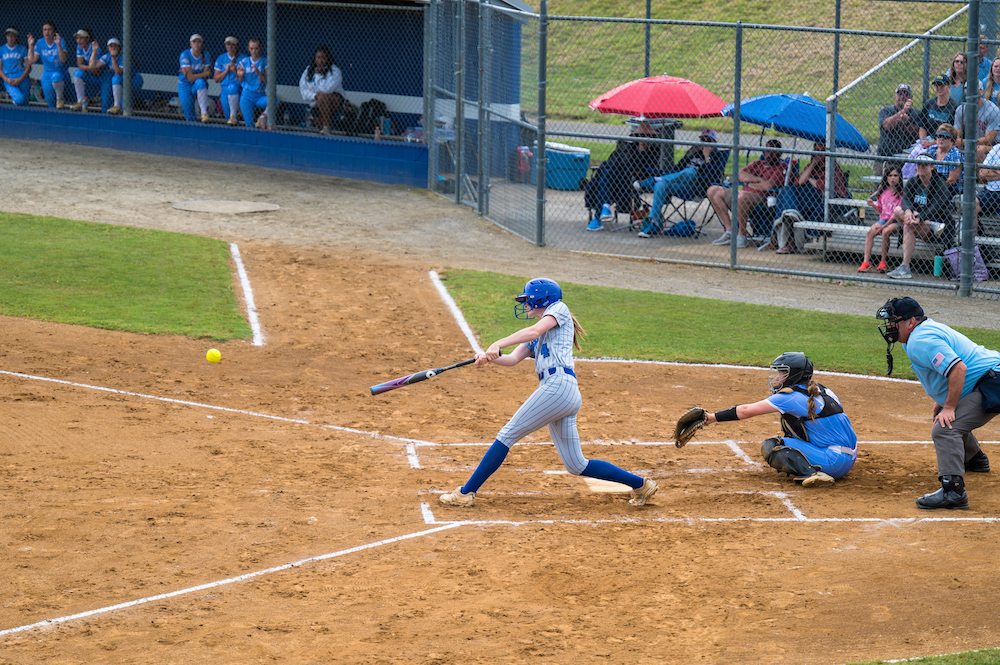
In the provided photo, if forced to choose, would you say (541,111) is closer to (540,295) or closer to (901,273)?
(901,273)

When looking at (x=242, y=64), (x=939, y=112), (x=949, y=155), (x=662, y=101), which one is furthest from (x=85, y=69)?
(x=949, y=155)

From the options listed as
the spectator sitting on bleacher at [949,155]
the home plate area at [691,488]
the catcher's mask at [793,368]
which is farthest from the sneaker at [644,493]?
the spectator sitting on bleacher at [949,155]

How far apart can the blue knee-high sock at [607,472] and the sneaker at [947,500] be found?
2077 mm

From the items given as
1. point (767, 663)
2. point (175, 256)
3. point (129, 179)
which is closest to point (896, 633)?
point (767, 663)

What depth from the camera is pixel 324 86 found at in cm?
2094

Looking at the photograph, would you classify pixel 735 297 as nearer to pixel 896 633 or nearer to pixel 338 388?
pixel 338 388

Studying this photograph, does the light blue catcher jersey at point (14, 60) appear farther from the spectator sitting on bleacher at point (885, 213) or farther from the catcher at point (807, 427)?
the catcher at point (807, 427)

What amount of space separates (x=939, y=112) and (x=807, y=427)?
892 cm

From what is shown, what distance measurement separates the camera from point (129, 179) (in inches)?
778

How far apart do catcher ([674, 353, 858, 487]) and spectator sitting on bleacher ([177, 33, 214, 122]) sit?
16176mm

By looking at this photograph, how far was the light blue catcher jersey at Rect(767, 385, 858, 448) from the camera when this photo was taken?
27.4 feet

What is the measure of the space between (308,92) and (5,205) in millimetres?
6123

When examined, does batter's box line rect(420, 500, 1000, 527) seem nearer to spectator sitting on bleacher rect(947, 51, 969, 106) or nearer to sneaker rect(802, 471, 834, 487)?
sneaker rect(802, 471, 834, 487)

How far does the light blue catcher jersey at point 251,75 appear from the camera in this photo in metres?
21.3
